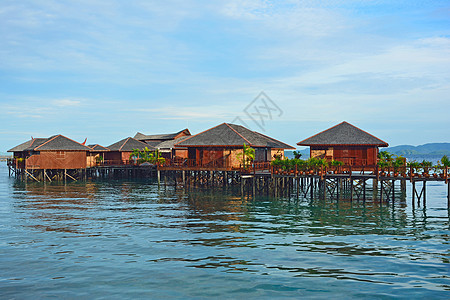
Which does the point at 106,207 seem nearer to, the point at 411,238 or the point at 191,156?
the point at 191,156

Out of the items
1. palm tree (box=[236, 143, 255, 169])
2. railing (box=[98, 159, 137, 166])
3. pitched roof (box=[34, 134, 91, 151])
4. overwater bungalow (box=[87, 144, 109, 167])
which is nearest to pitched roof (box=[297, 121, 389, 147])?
palm tree (box=[236, 143, 255, 169])

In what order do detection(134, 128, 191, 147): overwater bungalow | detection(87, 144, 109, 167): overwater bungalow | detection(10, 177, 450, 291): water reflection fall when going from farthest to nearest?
1. detection(134, 128, 191, 147): overwater bungalow
2. detection(87, 144, 109, 167): overwater bungalow
3. detection(10, 177, 450, 291): water reflection

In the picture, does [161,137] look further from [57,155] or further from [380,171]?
[380,171]

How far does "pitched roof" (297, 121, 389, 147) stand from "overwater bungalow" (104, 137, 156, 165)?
99.3 ft

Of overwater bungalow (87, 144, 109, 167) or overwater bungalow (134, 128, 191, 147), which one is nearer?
overwater bungalow (87, 144, 109, 167)

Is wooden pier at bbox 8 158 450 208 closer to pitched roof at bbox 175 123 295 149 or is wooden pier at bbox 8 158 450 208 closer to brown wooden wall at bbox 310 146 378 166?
brown wooden wall at bbox 310 146 378 166

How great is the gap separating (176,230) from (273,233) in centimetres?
478

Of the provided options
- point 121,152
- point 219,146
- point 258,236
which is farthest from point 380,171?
point 121,152

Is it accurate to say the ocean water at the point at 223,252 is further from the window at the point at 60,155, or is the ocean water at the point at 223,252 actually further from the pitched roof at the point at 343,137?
the window at the point at 60,155

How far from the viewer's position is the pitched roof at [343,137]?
38.8 m

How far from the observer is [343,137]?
39594mm

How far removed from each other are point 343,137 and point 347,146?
0.91m

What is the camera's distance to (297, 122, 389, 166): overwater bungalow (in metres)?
38.8

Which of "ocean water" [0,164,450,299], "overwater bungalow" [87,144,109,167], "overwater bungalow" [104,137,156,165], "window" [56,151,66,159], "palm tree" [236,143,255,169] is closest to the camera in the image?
"ocean water" [0,164,450,299]
